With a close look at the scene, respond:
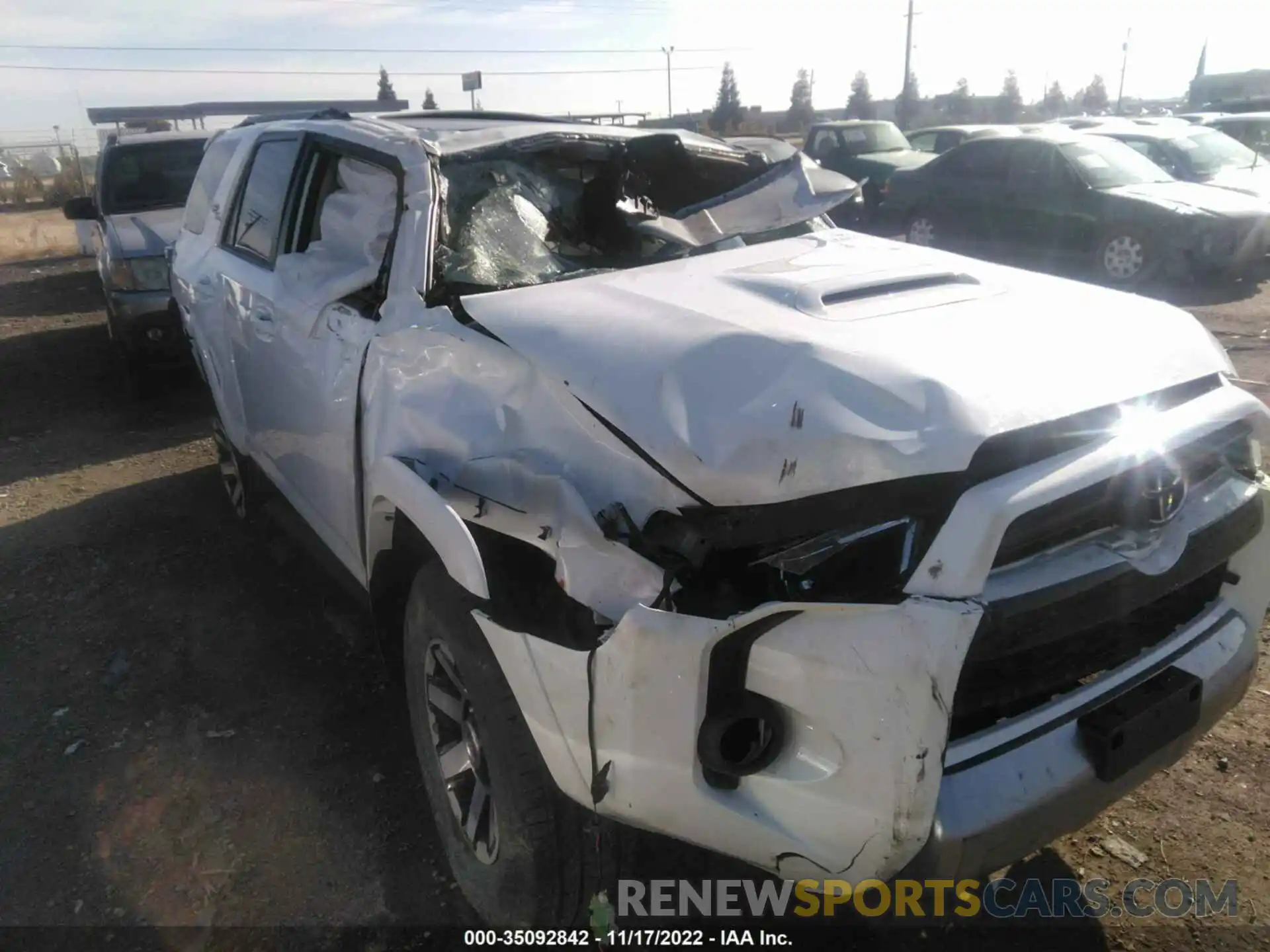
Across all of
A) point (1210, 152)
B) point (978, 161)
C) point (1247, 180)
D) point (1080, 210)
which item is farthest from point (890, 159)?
point (1080, 210)

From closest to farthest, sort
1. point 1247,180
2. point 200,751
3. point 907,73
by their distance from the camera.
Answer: point 200,751
point 1247,180
point 907,73

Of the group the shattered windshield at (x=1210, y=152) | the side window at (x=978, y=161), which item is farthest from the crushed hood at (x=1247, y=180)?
the side window at (x=978, y=161)

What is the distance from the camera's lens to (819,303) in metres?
2.28

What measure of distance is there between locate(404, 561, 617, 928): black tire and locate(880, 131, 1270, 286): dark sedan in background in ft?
31.2

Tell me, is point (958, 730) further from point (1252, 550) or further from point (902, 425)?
point (1252, 550)

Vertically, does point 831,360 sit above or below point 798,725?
above

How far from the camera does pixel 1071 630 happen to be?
1809 millimetres

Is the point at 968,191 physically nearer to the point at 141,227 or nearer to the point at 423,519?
the point at 141,227

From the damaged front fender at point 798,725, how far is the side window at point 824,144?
52.0 ft

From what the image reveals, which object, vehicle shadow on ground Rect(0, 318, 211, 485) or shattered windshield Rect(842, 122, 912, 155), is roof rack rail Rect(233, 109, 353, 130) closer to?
vehicle shadow on ground Rect(0, 318, 211, 485)

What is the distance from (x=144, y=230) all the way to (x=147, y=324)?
835 millimetres

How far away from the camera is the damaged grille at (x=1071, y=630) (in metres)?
1.74

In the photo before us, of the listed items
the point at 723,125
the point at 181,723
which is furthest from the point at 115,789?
the point at 723,125

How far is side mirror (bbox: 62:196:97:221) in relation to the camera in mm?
7715
